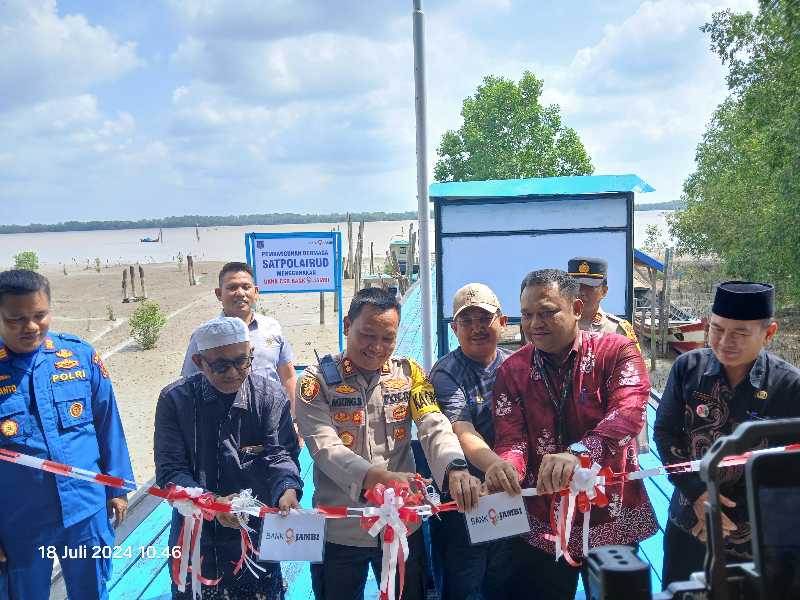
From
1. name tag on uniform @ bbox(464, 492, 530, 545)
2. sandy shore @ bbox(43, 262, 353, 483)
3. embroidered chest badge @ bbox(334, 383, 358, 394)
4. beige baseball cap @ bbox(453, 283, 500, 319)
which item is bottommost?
sandy shore @ bbox(43, 262, 353, 483)

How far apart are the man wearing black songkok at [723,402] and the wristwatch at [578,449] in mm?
415

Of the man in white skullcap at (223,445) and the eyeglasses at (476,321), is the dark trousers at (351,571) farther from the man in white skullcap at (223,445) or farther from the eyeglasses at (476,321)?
the eyeglasses at (476,321)

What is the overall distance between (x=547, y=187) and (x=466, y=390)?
3829 millimetres

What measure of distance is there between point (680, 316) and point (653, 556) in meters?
16.0

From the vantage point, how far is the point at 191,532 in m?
2.47

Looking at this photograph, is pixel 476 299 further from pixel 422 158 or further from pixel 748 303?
pixel 422 158

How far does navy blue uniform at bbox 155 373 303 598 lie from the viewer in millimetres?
2551

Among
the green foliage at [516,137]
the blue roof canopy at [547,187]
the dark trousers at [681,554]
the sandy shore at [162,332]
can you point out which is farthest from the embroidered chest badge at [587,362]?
the green foliage at [516,137]

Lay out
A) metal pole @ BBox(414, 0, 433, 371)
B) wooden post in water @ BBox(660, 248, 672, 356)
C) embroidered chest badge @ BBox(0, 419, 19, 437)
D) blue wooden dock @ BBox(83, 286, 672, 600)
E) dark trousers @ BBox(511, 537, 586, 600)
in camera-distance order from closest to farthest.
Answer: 1. dark trousers @ BBox(511, 537, 586, 600)
2. embroidered chest badge @ BBox(0, 419, 19, 437)
3. blue wooden dock @ BBox(83, 286, 672, 600)
4. metal pole @ BBox(414, 0, 433, 371)
5. wooden post in water @ BBox(660, 248, 672, 356)

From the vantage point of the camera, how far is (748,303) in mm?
2285

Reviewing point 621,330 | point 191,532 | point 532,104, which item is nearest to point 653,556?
point 621,330

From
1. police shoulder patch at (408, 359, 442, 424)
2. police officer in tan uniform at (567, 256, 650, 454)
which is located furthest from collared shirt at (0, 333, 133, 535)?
police officer in tan uniform at (567, 256, 650, 454)

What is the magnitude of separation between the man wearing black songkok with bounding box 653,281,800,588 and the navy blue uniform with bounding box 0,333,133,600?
8.12 feet

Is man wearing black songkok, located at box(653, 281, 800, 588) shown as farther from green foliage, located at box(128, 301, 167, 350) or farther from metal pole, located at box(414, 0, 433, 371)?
green foliage, located at box(128, 301, 167, 350)
